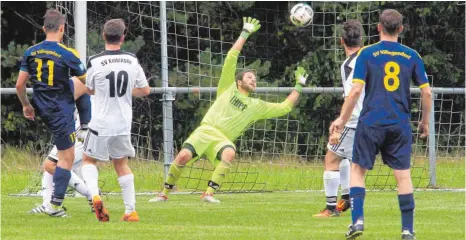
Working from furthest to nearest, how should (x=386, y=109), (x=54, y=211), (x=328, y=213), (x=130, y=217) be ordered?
1. (x=328, y=213)
2. (x=54, y=211)
3. (x=130, y=217)
4. (x=386, y=109)

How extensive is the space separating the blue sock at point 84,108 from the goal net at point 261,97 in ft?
10.9

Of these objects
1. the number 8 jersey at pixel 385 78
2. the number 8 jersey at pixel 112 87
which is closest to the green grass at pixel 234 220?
the number 8 jersey at pixel 112 87

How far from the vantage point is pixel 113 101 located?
974 cm

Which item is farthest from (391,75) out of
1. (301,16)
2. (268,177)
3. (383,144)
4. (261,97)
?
(261,97)

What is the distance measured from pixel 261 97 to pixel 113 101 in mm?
10143

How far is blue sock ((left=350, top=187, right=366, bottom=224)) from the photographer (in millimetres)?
8312

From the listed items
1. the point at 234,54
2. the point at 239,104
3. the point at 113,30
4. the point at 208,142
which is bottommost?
the point at 208,142

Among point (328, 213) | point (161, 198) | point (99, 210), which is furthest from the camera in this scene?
point (161, 198)

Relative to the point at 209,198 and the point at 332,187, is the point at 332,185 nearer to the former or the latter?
the point at 332,187

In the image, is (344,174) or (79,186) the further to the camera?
(344,174)

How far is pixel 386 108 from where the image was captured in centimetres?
833

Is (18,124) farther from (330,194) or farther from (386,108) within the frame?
(386,108)

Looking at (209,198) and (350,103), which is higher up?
(350,103)

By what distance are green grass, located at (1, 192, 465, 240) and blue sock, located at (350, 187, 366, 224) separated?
1.16 feet
